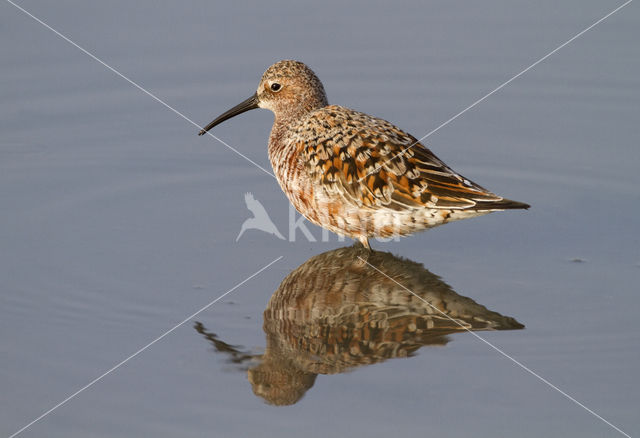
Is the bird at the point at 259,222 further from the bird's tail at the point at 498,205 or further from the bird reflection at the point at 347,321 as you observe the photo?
the bird's tail at the point at 498,205

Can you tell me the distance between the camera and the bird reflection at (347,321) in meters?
6.28

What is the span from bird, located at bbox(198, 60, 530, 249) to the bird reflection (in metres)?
0.39

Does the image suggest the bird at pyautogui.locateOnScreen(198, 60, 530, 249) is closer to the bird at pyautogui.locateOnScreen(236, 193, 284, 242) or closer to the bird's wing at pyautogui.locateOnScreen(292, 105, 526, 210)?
the bird's wing at pyautogui.locateOnScreen(292, 105, 526, 210)

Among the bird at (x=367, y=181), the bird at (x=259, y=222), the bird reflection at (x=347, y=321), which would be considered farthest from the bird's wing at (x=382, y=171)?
the bird at (x=259, y=222)

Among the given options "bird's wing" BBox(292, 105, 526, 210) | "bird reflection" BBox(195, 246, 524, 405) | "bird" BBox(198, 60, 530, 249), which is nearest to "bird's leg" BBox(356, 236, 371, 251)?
"bird" BBox(198, 60, 530, 249)

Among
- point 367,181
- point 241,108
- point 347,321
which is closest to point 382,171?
point 367,181

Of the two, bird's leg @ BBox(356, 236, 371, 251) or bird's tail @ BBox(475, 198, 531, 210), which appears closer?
bird's tail @ BBox(475, 198, 531, 210)

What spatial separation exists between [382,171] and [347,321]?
1531 mm

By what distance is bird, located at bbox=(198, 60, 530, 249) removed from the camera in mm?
7691

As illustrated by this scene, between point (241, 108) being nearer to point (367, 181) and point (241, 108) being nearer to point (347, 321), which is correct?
Answer: point (367, 181)

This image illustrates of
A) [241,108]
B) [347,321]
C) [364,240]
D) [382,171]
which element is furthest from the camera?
[241,108]

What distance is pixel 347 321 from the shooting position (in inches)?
271

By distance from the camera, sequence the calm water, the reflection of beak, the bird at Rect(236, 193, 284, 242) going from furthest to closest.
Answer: the reflection of beak, the bird at Rect(236, 193, 284, 242), the calm water

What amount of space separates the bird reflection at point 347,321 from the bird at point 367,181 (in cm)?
39
